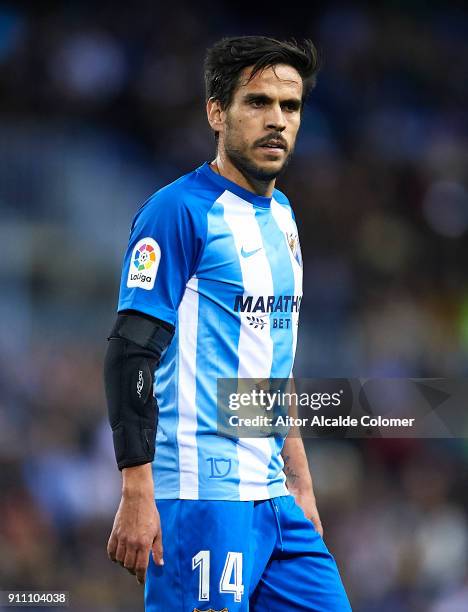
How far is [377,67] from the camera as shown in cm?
930

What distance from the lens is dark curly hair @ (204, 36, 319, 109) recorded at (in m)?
3.40

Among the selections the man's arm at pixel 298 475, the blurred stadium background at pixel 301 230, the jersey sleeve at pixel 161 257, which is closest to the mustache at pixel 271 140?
the jersey sleeve at pixel 161 257

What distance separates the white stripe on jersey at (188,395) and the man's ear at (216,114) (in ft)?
1.95

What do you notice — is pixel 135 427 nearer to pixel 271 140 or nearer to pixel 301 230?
pixel 271 140

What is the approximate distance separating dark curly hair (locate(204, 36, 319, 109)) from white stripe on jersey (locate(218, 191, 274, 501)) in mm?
371

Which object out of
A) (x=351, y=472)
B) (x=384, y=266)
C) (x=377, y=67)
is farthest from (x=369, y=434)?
A: (x=377, y=67)

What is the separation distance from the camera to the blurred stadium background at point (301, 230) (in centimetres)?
712

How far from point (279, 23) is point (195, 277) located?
21.9ft

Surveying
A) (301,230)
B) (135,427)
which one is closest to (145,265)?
(135,427)

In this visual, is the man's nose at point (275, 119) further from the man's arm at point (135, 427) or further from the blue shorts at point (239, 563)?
the blue shorts at point (239, 563)

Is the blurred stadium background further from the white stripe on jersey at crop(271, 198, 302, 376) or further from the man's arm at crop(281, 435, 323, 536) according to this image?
the white stripe on jersey at crop(271, 198, 302, 376)

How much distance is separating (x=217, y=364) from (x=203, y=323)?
13cm

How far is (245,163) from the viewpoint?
342cm

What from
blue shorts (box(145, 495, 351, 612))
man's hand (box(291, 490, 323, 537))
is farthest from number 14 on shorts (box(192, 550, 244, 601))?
man's hand (box(291, 490, 323, 537))
